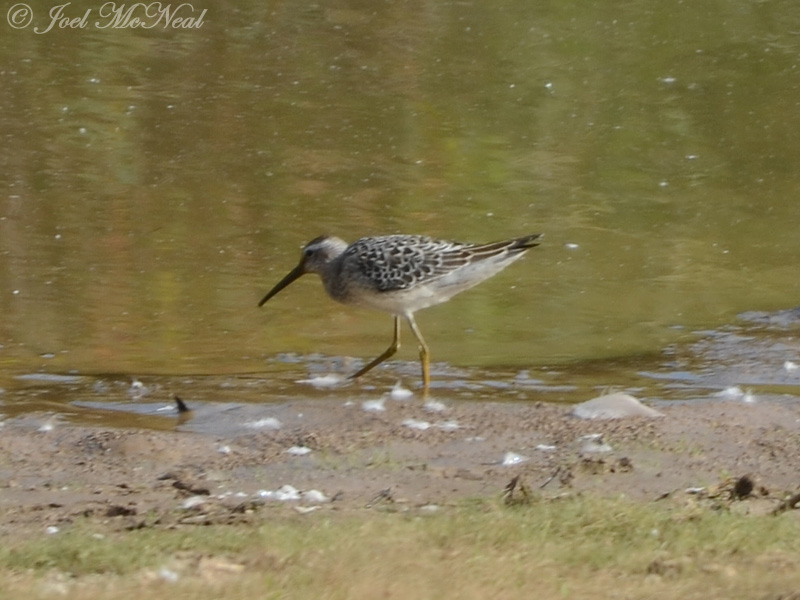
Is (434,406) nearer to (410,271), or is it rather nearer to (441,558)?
(410,271)

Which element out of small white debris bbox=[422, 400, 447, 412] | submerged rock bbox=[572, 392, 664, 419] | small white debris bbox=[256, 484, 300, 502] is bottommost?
small white debris bbox=[422, 400, 447, 412]

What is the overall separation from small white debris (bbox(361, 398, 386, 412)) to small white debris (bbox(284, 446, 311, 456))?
2.65 feet

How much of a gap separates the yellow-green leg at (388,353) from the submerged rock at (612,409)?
1.58 m

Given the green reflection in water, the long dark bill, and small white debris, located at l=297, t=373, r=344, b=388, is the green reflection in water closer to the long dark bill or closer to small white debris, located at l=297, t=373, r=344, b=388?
the long dark bill

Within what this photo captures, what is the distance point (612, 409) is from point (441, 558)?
2.67m

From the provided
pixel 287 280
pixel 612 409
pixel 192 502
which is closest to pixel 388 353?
pixel 287 280

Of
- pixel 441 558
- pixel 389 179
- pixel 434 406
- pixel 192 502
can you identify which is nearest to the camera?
pixel 441 558

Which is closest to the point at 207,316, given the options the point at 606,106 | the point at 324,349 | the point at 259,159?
the point at 324,349

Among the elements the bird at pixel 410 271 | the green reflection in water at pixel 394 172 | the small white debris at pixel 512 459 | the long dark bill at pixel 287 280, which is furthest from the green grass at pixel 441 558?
the long dark bill at pixel 287 280

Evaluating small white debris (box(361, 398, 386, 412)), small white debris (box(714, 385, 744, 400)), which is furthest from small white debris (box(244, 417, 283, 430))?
small white debris (box(714, 385, 744, 400))

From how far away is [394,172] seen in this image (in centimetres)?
1173

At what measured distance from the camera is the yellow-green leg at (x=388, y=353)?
828cm

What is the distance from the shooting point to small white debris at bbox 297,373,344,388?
8.12 meters

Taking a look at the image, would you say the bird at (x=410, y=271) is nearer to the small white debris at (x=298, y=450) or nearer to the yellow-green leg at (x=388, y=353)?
the yellow-green leg at (x=388, y=353)
